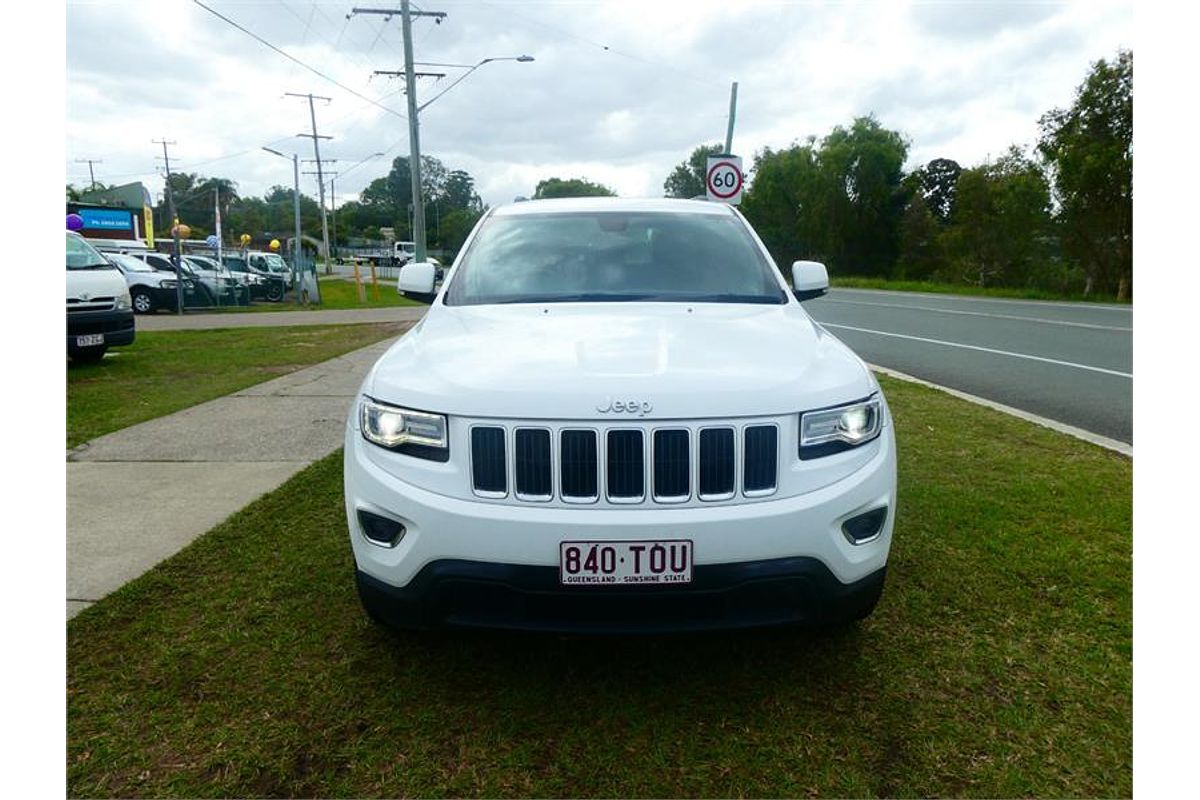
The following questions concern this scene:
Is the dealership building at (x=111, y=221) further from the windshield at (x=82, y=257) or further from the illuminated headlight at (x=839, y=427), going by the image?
the illuminated headlight at (x=839, y=427)

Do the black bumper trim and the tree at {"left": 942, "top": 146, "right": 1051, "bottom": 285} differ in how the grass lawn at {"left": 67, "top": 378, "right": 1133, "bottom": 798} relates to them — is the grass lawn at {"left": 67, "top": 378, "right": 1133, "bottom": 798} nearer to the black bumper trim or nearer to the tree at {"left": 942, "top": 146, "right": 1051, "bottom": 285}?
the black bumper trim

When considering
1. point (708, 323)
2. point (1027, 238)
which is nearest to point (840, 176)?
point (1027, 238)

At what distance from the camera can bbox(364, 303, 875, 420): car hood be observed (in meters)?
2.54

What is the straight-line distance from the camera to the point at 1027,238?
155ft

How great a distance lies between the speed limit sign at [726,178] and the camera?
1367 centimetres

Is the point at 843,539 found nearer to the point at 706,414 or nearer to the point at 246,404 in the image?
the point at 706,414

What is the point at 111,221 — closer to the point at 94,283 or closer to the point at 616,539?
the point at 94,283

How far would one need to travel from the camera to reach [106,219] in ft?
132

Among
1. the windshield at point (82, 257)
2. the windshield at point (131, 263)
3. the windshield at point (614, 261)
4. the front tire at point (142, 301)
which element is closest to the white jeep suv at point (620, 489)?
the windshield at point (614, 261)

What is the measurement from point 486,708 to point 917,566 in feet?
6.76

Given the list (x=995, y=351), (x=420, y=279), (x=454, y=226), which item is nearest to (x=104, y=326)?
(x=420, y=279)

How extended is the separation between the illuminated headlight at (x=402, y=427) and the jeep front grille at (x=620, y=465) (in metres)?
0.20

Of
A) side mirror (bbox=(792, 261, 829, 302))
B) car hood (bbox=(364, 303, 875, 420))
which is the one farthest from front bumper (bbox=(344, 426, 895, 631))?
side mirror (bbox=(792, 261, 829, 302))

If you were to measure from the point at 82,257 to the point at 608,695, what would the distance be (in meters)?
10.7
